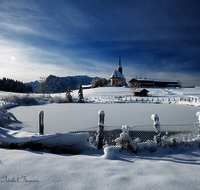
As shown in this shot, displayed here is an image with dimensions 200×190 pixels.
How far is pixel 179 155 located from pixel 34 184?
402cm

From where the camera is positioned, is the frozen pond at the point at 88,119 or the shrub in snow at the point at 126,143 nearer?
the shrub in snow at the point at 126,143

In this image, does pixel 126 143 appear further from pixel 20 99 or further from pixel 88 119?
pixel 20 99

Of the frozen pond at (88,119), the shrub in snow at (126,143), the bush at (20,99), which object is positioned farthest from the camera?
the bush at (20,99)

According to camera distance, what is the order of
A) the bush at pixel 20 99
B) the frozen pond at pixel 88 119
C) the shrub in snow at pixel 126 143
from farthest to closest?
the bush at pixel 20 99
the frozen pond at pixel 88 119
the shrub in snow at pixel 126 143

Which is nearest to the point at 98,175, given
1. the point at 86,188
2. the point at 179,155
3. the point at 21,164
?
the point at 86,188

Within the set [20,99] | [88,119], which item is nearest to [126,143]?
[88,119]

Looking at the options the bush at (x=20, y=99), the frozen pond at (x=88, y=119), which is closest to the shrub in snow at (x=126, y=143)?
the frozen pond at (x=88, y=119)

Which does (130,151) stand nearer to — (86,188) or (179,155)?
(179,155)

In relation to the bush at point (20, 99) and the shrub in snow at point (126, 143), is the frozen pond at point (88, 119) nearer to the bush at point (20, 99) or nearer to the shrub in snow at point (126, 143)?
the shrub in snow at point (126, 143)

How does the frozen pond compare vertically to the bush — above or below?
below

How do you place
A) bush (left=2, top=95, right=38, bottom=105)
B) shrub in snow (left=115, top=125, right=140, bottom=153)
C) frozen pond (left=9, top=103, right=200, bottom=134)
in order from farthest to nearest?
bush (left=2, top=95, right=38, bottom=105) < frozen pond (left=9, top=103, right=200, bottom=134) < shrub in snow (left=115, top=125, right=140, bottom=153)

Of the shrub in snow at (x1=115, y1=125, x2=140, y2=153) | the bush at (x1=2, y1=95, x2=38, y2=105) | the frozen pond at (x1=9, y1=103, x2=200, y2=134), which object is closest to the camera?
the shrub in snow at (x1=115, y1=125, x2=140, y2=153)

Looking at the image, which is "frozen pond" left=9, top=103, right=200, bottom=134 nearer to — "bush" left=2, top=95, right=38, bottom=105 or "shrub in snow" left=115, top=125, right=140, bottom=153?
"shrub in snow" left=115, top=125, right=140, bottom=153

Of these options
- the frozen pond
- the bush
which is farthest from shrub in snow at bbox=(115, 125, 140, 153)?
the bush
